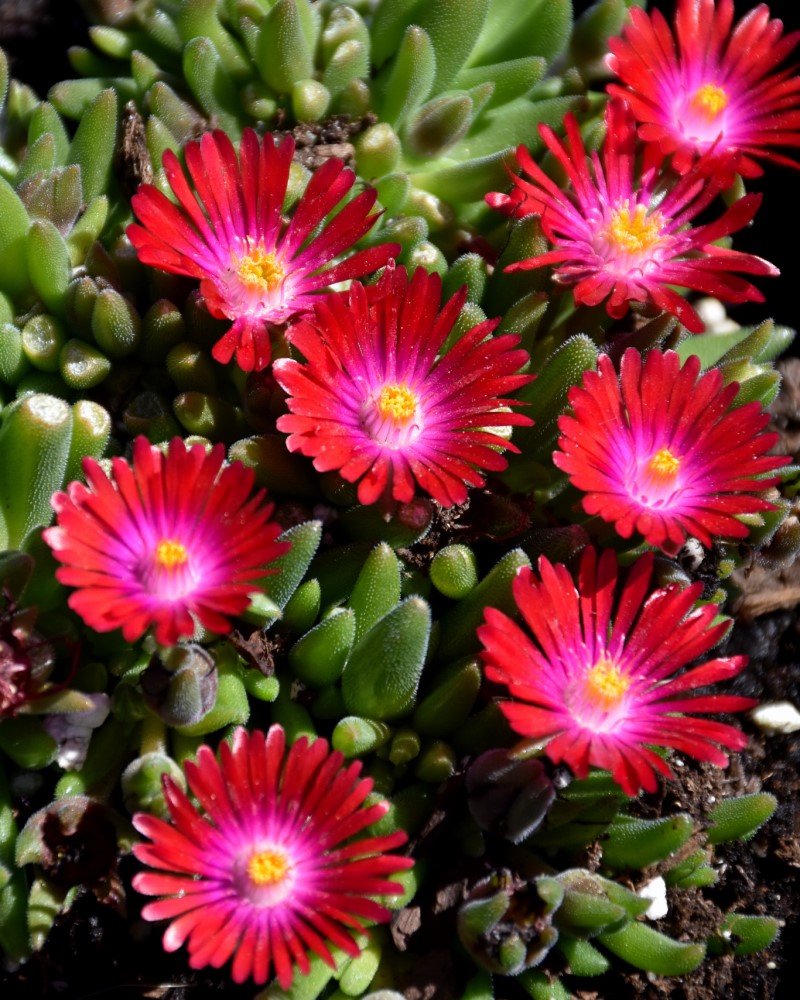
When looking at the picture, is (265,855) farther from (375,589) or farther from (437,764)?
(375,589)

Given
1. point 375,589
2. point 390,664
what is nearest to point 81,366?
point 375,589

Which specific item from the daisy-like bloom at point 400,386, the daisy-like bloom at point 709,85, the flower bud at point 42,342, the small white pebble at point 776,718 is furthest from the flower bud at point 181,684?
the daisy-like bloom at point 709,85

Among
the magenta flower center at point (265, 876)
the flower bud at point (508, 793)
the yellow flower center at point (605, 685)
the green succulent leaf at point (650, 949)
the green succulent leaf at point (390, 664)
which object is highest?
the yellow flower center at point (605, 685)

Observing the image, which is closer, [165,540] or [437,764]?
[165,540]

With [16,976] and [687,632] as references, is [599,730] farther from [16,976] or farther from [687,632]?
[16,976]

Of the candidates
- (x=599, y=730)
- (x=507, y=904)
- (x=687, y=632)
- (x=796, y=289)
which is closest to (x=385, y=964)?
(x=507, y=904)

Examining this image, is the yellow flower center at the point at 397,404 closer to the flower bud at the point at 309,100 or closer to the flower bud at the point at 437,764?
the flower bud at the point at 437,764

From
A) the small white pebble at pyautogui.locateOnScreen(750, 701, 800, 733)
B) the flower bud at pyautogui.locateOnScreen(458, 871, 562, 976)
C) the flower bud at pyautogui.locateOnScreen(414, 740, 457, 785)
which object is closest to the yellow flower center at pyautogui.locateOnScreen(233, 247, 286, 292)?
the flower bud at pyautogui.locateOnScreen(414, 740, 457, 785)
